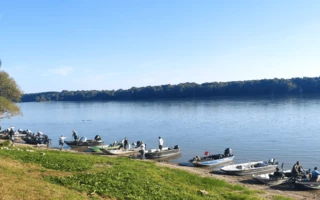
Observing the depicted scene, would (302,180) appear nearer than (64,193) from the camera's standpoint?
No

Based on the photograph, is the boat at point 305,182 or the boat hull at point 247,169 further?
the boat hull at point 247,169

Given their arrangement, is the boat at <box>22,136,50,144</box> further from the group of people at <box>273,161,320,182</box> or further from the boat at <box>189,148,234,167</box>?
the group of people at <box>273,161,320,182</box>

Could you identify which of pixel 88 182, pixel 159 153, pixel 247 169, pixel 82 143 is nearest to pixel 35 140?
pixel 82 143

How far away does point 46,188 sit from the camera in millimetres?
12750

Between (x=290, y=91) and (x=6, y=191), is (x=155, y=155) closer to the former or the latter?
(x=6, y=191)

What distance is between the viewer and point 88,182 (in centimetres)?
1500

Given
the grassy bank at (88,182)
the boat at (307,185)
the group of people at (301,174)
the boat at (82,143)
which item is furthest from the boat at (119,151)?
the boat at (307,185)

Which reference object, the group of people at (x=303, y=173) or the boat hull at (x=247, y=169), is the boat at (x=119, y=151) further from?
the group of people at (x=303, y=173)

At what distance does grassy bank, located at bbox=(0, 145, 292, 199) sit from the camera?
1261cm

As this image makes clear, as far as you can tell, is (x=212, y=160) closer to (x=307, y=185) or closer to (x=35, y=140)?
(x=307, y=185)

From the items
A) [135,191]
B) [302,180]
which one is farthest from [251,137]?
[135,191]

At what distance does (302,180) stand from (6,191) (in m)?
22.4

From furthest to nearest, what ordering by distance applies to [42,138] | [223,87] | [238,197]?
[223,87]
[42,138]
[238,197]

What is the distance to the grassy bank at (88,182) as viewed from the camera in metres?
12.6
